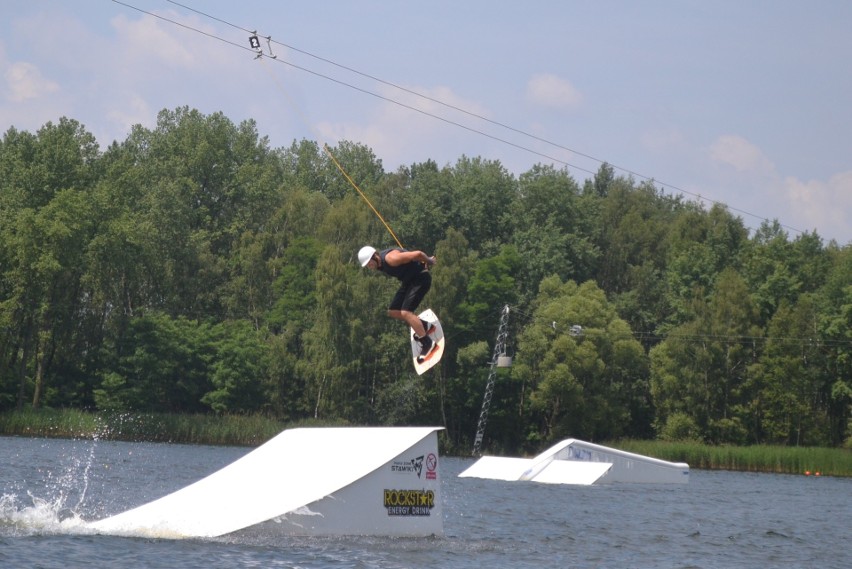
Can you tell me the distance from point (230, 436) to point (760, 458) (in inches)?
994

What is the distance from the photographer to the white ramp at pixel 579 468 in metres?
37.3

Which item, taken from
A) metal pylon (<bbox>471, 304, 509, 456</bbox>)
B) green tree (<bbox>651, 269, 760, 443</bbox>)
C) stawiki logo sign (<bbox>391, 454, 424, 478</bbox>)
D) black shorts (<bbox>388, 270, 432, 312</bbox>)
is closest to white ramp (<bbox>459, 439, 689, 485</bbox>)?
metal pylon (<bbox>471, 304, 509, 456</bbox>)

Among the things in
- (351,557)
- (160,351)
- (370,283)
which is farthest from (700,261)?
(351,557)

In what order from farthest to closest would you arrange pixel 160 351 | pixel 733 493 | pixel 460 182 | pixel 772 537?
pixel 460 182 < pixel 160 351 < pixel 733 493 < pixel 772 537

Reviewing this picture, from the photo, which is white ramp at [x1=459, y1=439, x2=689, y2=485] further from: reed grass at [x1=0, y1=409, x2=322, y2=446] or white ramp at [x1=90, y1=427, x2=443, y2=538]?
white ramp at [x1=90, y1=427, x2=443, y2=538]

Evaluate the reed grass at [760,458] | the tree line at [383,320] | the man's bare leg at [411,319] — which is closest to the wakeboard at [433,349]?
the man's bare leg at [411,319]

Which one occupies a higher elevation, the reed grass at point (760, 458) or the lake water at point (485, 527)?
the reed grass at point (760, 458)

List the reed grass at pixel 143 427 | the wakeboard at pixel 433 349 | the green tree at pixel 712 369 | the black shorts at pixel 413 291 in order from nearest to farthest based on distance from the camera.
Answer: the black shorts at pixel 413 291 < the wakeboard at pixel 433 349 < the reed grass at pixel 143 427 < the green tree at pixel 712 369

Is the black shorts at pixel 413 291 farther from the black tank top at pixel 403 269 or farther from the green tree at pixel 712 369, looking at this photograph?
the green tree at pixel 712 369

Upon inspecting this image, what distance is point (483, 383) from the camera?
209 feet

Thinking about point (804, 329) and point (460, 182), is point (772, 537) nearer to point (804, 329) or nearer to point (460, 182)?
point (804, 329)

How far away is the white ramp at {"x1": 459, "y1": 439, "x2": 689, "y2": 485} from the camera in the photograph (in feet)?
122

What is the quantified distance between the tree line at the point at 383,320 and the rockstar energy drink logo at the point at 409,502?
4277 cm

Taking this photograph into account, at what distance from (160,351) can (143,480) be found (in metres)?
34.3
